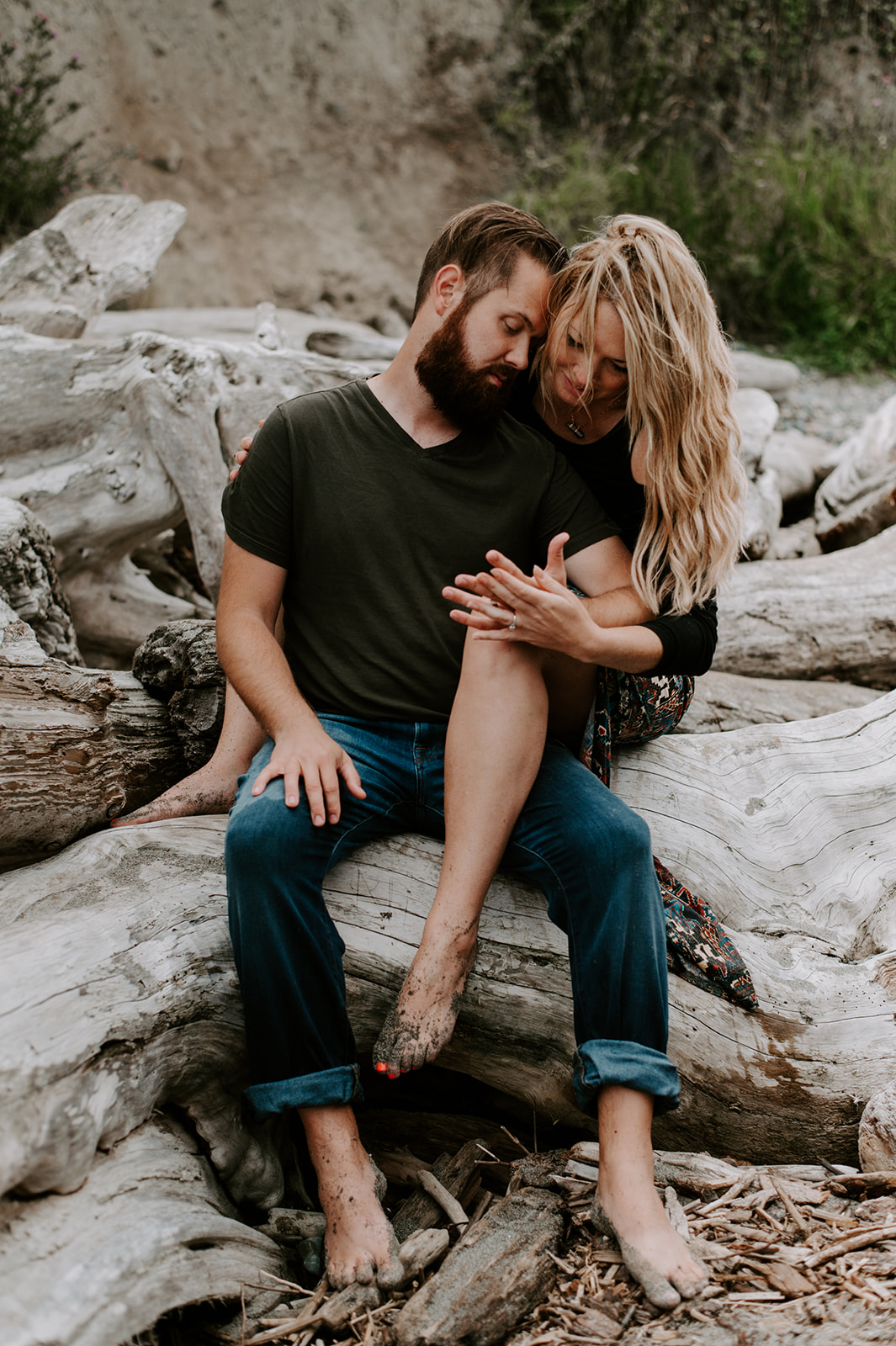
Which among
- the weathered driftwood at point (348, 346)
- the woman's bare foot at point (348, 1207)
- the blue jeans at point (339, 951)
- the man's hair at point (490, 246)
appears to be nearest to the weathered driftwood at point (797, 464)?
the weathered driftwood at point (348, 346)

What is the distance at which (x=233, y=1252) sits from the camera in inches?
78.2

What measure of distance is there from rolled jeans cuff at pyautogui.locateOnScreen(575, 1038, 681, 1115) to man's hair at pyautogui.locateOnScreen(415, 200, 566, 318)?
1.74 m

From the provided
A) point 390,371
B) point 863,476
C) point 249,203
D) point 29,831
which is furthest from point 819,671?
point 249,203

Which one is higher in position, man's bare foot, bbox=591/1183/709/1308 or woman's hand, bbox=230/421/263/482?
woman's hand, bbox=230/421/263/482

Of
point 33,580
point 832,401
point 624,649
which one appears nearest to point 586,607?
point 624,649

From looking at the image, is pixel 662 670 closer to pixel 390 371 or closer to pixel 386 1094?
pixel 390 371

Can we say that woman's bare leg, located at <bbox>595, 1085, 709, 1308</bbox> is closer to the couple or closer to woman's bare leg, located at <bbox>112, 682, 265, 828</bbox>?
the couple

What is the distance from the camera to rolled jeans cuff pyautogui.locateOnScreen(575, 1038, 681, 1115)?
6.64 ft

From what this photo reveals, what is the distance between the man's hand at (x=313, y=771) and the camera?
7.23ft

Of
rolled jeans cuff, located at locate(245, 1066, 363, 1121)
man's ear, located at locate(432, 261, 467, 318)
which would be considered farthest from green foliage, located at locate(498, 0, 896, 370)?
rolled jeans cuff, located at locate(245, 1066, 363, 1121)

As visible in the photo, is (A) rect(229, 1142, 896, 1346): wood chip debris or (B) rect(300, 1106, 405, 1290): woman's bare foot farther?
(B) rect(300, 1106, 405, 1290): woman's bare foot

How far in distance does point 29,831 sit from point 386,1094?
1.10 meters

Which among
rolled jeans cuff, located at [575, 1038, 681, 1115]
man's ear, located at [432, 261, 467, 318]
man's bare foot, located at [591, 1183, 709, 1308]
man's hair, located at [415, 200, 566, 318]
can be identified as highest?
man's hair, located at [415, 200, 566, 318]

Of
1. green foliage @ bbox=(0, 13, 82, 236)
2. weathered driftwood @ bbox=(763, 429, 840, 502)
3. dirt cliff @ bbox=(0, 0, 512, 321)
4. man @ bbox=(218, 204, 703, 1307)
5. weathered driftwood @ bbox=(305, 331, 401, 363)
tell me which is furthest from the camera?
dirt cliff @ bbox=(0, 0, 512, 321)
